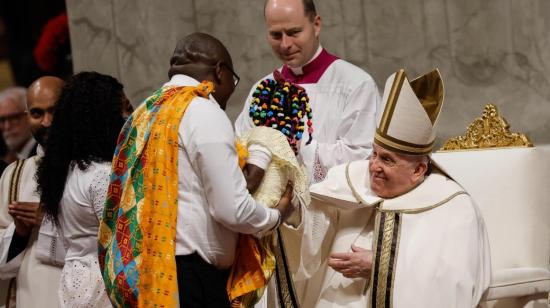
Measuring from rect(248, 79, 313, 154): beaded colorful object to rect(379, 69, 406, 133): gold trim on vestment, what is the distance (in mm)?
330

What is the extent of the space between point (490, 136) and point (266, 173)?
1.65 metres

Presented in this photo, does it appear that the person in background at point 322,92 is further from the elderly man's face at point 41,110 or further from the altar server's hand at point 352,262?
the elderly man's face at point 41,110

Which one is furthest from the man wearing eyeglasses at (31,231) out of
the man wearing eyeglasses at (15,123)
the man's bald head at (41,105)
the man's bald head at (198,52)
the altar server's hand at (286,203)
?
the man wearing eyeglasses at (15,123)

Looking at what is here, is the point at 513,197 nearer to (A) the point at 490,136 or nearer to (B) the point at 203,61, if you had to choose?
(A) the point at 490,136

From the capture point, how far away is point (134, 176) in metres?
4.05

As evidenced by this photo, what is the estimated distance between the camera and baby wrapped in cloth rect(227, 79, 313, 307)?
416 centimetres

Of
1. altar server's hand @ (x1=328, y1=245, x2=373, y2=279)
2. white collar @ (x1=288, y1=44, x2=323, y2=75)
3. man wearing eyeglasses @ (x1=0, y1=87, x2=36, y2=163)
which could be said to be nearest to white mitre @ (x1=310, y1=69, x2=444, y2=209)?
altar server's hand @ (x1=328, y1=245, x2=373, y2=279)

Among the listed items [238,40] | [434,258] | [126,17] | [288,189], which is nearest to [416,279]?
[434,258]

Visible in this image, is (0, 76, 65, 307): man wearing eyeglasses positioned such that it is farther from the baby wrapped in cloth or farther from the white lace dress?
the baby wrapped in cloth

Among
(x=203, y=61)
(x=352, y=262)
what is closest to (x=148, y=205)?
(x=203, y=61)

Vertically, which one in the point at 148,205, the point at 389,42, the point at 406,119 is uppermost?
the point at 389,42

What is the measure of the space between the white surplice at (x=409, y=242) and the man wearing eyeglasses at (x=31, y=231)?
1.20m

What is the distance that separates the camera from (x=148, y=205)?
3986 mm

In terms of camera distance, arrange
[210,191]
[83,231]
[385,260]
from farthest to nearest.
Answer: [83,231] → [385,260] → [210,191]
